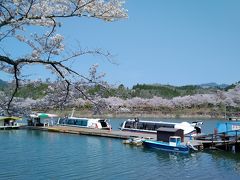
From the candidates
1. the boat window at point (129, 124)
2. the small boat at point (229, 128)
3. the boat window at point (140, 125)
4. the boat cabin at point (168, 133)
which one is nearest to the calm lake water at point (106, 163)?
the boat cabin at point (168, 133)

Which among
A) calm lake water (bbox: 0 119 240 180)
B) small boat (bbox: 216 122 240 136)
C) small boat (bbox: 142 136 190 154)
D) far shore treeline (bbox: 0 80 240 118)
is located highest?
far shore treeline (bbox: 0 80 240 118)

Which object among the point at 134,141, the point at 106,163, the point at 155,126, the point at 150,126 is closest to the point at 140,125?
the point at 150,126

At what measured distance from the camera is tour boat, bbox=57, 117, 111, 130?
154ft

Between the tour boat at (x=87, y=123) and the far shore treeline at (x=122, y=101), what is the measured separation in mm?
2300

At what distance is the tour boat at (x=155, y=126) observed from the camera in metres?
36.2

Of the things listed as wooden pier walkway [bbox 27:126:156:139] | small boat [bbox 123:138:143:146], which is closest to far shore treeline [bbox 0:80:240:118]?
wooden pier walkway [bbox 27:126:156:139]

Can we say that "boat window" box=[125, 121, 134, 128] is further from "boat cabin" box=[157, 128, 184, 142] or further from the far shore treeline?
"boat cabin" box=[157, 128, 184, 142]

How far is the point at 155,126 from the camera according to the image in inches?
1535

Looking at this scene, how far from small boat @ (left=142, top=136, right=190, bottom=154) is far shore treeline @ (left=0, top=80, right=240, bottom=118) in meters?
4.71

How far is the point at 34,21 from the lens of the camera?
26.1ft

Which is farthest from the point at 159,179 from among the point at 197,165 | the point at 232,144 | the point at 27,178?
the point at 232,144

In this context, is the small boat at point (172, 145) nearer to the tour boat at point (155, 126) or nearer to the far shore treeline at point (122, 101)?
the far shore treeline at point (122, 101)

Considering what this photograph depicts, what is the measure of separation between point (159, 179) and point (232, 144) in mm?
11912

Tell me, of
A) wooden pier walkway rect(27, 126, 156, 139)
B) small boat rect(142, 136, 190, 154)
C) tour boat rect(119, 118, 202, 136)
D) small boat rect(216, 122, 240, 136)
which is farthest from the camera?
wooden pier walkway rect(27, 126, 156, 139)
